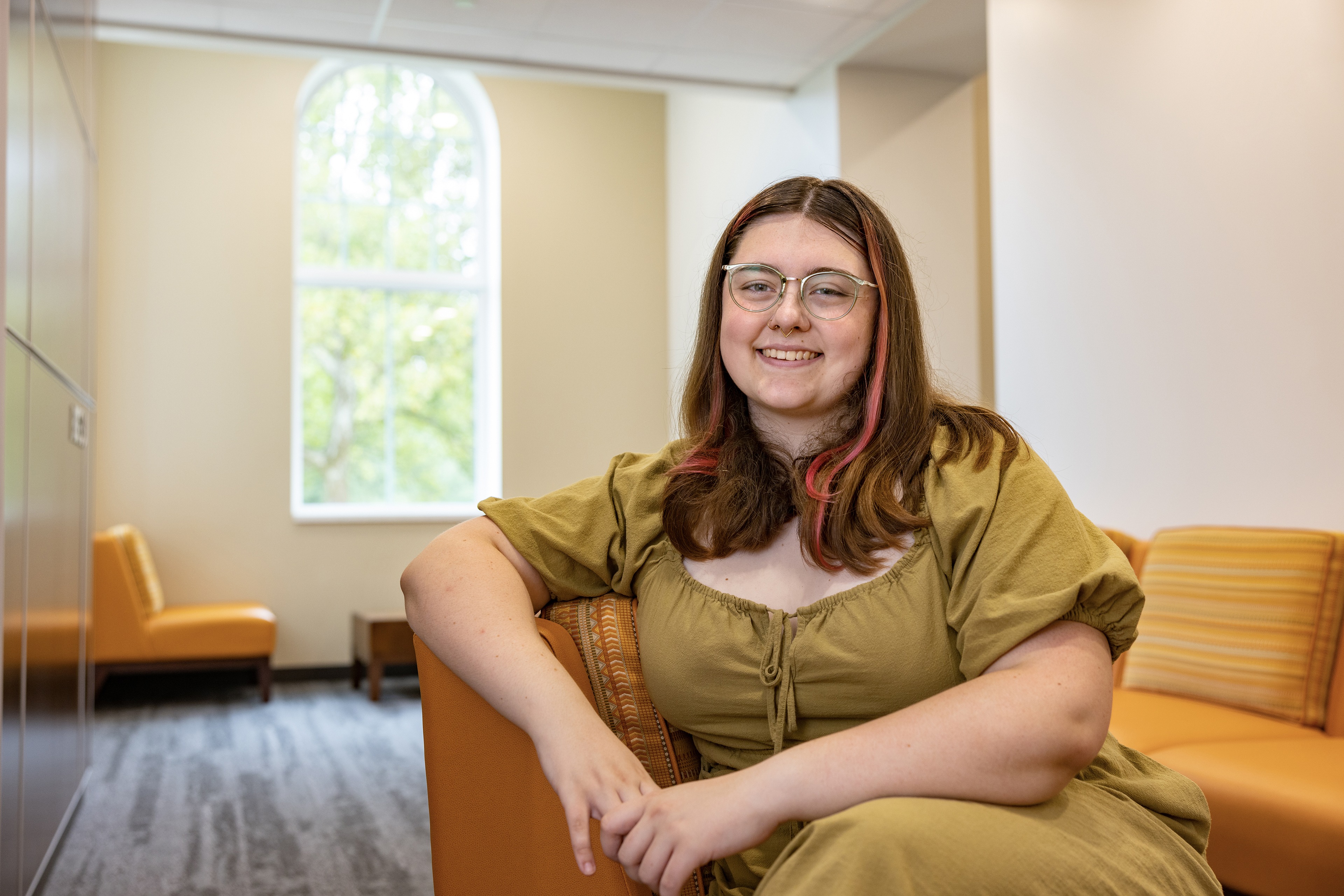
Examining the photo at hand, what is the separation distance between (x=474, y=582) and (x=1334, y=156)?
8.89ft

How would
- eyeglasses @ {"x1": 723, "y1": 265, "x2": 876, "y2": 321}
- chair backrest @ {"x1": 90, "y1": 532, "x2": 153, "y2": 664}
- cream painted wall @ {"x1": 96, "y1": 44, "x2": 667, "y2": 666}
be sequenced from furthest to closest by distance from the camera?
cream painted wall @ {"x1": 96, "y1": 44, "x2": 667, "y2": 666} < chair backrest @ {"x1": 90, "y1": 532, "x2": 153, "y2": 664} < eyeglasses @ {"x1": 723, "y1": 265, "x2": 876, "y2": 321}

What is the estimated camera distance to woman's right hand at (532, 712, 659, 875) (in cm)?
114

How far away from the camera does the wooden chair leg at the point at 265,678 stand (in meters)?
5.87

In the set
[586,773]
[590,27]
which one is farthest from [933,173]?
[586,773]

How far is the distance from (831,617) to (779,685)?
0.10m

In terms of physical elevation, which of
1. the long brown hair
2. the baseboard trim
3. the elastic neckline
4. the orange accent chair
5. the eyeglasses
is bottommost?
the baseboard trim

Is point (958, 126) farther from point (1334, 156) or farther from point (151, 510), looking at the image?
point (151, 510)

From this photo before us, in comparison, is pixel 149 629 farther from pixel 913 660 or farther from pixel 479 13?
pixel 913 660

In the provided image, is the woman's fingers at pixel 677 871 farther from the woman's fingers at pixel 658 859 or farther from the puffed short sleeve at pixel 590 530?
the puffed short sleeve at pixel 590 530

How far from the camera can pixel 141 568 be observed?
5766 mm

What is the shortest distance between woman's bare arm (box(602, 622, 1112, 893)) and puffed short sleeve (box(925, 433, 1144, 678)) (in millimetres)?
62

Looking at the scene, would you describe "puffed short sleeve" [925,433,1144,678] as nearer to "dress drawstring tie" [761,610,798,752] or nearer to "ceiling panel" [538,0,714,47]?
"dress drawstring tie" [761,610,798,752]

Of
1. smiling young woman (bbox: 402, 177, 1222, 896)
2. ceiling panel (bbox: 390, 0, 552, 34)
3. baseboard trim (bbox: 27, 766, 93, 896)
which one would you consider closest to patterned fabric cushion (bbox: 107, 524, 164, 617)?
baseboard trim (bbox: 27, 766, 93, 896)

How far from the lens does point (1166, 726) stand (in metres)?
2.52
